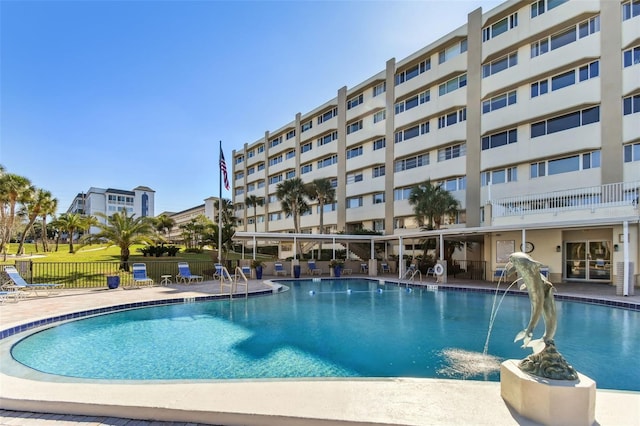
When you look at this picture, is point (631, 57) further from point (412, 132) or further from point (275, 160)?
point (275, 160)

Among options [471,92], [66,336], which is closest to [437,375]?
[66,336]

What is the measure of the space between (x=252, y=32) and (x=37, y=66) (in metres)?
9.07

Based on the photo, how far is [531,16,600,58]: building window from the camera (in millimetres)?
20516

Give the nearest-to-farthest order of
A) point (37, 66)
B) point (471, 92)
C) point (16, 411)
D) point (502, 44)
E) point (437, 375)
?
1. point (16, 411)
2. point (437, 375)
3. point (37, 66)
4. point (502, 44)
5. point (471, 92)

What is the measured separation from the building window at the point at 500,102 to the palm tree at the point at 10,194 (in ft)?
132

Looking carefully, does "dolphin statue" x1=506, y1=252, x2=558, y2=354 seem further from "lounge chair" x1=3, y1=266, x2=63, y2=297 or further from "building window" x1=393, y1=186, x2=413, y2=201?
"building window" x1=393, y1=186, x2=413, y2=201

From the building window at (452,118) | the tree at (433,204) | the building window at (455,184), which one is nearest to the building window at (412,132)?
the building window at (452,118)

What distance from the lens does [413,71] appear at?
3111cm

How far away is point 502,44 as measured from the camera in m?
24.3

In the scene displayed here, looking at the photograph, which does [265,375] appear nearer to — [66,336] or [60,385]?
[60,385]

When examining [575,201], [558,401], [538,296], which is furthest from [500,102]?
[558,401]

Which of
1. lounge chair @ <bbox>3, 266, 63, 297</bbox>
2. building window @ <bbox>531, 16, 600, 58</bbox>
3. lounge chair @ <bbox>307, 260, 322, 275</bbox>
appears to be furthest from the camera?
lounge chair @ <bbox>307, 260, 322, 275</bbox>

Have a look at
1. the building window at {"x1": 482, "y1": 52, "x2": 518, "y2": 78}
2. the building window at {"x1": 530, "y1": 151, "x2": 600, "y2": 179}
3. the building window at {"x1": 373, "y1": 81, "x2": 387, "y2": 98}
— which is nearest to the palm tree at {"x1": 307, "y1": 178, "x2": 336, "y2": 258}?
the building window at {"x1": 373, "y1": 81, "x2": 387, "y2": 98}

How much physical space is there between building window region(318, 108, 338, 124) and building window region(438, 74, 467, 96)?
14.3m
